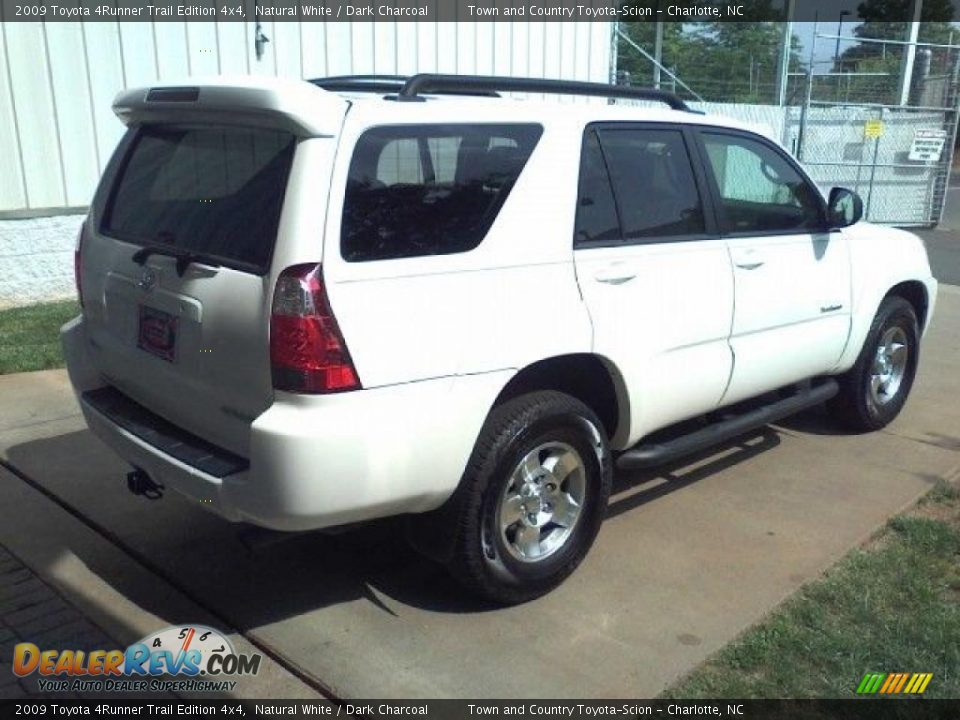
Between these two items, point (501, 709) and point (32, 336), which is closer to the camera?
point (501, 709)

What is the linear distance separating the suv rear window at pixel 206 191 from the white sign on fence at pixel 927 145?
1381cm

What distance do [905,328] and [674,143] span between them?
2398 millimetres

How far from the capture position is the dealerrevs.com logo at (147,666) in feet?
10.2

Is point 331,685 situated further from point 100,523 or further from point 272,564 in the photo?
point 100,523

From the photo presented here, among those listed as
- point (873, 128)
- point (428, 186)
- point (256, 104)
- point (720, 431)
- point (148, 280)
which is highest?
point (256, 104)

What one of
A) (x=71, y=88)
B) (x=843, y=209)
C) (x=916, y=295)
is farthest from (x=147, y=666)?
(x=71, y=88)

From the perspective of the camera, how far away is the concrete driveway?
319 centimetres

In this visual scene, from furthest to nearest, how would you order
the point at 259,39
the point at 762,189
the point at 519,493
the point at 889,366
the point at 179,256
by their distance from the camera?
1. the point at 259,39
2. the point at 889,366
3. the point at 762,189
4. the point at 519,493
5. the point at 179,256

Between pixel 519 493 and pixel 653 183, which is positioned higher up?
pixel 653 183

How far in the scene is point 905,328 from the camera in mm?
5594

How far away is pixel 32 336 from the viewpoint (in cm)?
718

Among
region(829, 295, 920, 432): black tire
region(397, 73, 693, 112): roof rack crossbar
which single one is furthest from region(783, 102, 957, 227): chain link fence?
region(397, 73, 693, 112): roof rack crossbar

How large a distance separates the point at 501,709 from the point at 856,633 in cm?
139

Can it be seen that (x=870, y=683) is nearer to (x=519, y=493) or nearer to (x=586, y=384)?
(x=519, y=493)
